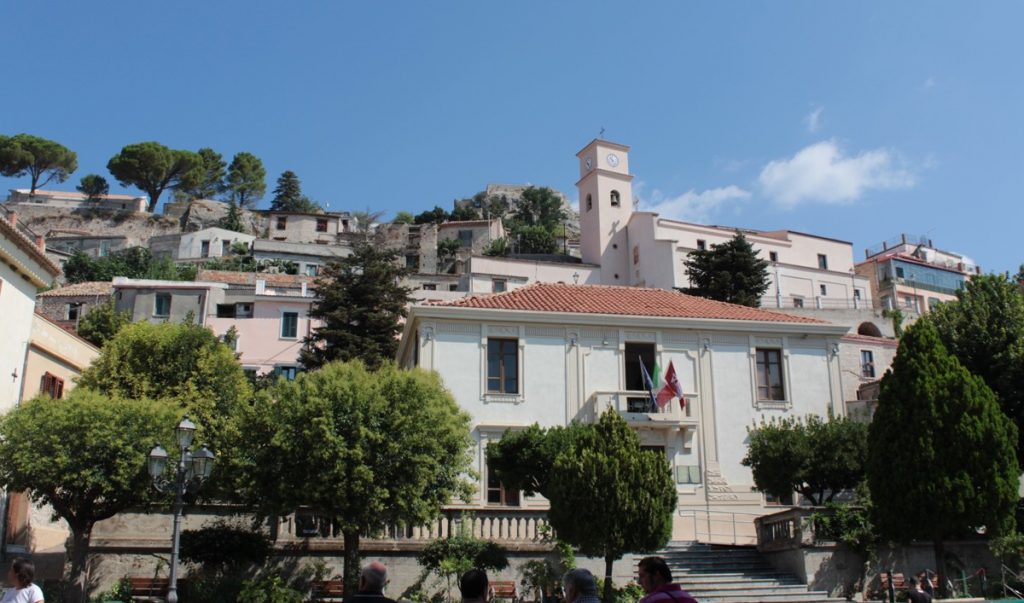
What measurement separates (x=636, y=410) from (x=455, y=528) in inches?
314

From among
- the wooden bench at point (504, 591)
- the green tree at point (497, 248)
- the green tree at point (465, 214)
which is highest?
the green tree at point (465, 214)

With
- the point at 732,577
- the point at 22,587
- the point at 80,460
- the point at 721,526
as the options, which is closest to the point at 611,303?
the point at 721,526

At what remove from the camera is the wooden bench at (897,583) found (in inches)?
754

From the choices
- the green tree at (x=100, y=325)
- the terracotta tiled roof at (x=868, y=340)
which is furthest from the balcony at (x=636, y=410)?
the green tree at (x=100, y=325)

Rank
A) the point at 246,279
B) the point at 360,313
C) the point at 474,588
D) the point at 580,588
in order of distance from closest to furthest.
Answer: the point at 474,588 < the point at 580,588 < the point at 360,313 < the point at 246,279

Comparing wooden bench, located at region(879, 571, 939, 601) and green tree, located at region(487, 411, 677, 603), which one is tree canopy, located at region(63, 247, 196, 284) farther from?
wooden bench, located at region(879, 571, 939, 601)

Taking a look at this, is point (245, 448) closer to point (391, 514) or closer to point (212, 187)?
point (391, 514)

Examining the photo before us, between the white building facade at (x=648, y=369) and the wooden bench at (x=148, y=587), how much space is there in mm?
8701

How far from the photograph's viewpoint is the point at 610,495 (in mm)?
16984

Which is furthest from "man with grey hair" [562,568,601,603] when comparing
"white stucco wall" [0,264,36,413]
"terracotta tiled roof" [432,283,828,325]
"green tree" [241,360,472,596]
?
"white stucco wall" [0,264,36,413]

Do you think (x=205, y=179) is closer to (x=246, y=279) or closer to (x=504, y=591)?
(x=246, y=279)

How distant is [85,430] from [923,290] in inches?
2446

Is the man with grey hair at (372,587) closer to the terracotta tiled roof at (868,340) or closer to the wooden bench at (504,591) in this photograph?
the wooden bench at (504,591)

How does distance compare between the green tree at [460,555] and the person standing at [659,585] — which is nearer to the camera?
the person standing at [659,585]
